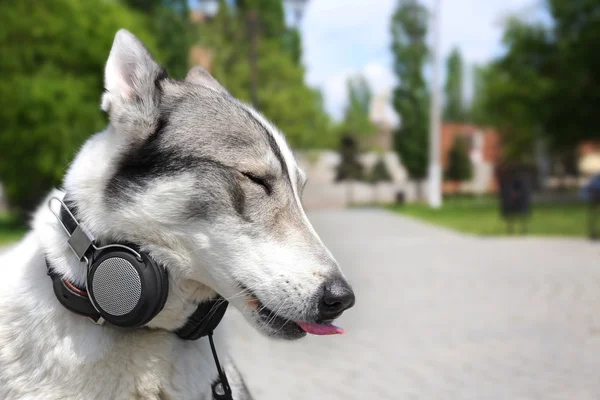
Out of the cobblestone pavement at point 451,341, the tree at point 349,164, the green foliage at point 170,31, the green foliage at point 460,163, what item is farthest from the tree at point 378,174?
the cobblestone pavement at point 451,341

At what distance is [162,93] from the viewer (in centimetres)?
239

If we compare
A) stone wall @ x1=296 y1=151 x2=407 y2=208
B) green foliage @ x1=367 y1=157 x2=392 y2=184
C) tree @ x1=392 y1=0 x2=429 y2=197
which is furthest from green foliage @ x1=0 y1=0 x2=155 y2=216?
tree @ x1=392 y1=0 x2=429 y2=197

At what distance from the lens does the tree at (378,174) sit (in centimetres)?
5538

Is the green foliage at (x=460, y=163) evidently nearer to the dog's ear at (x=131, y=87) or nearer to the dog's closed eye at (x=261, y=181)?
the dog's closed eye at (x=261, y=181)

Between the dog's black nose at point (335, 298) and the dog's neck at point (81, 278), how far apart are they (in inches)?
16.2

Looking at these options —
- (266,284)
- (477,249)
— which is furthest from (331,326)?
(477,249)

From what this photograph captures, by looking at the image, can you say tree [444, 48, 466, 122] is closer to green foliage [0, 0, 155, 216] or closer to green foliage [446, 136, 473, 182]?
green foliage [446, 136, 473, 182]

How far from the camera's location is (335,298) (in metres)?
2.17

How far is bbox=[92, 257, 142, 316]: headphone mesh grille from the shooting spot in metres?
2.08

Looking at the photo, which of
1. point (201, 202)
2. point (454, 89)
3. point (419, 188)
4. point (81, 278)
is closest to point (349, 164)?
point (419, 188)

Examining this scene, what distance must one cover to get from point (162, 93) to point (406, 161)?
5548 centimetres

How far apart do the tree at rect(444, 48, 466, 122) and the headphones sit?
301 feet

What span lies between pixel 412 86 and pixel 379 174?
8054 millimetres

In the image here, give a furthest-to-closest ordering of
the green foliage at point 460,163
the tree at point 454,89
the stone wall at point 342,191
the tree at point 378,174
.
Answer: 1. the tree at point 454,89
2. the green foliage at point 460,163
3. the tree at point 378,174
4. the stone wall at point 342,191
